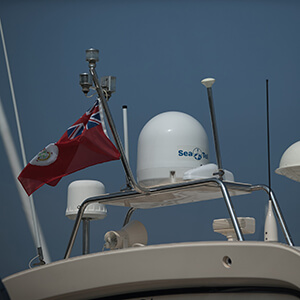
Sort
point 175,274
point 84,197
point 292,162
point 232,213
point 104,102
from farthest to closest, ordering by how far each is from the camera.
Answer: point 84,197
point 292,162
point 104,102
point 232,213
point 175,274

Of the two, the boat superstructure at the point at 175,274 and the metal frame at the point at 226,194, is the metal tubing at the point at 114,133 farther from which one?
the boat superstructure at the point at 175,274

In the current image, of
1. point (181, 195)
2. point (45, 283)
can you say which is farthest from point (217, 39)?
point (45, 283)

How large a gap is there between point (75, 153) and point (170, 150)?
13.8 inches

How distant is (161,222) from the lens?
5.43 metres

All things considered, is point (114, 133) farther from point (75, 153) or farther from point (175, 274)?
point (175, 274)

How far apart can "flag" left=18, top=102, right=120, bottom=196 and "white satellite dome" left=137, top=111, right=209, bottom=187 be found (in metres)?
0.16

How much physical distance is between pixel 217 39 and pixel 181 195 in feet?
12.0

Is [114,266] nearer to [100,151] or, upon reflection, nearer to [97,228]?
[100,151]

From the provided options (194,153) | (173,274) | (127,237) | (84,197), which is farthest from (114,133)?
(84,197)

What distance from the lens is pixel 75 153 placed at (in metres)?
2.22

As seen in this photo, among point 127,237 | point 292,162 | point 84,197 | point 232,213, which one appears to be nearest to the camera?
Answer: point 232,213

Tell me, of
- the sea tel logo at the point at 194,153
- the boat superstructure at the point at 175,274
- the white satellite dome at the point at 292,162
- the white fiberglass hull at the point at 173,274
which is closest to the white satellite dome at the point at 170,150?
the sea tel logo at the point at 194,153

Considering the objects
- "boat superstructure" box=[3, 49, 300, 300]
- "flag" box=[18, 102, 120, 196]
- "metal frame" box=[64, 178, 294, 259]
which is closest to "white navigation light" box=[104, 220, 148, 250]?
"metal frame" box=[64, 178, 294, 259]

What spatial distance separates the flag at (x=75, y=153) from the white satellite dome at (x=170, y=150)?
0.16 meters
